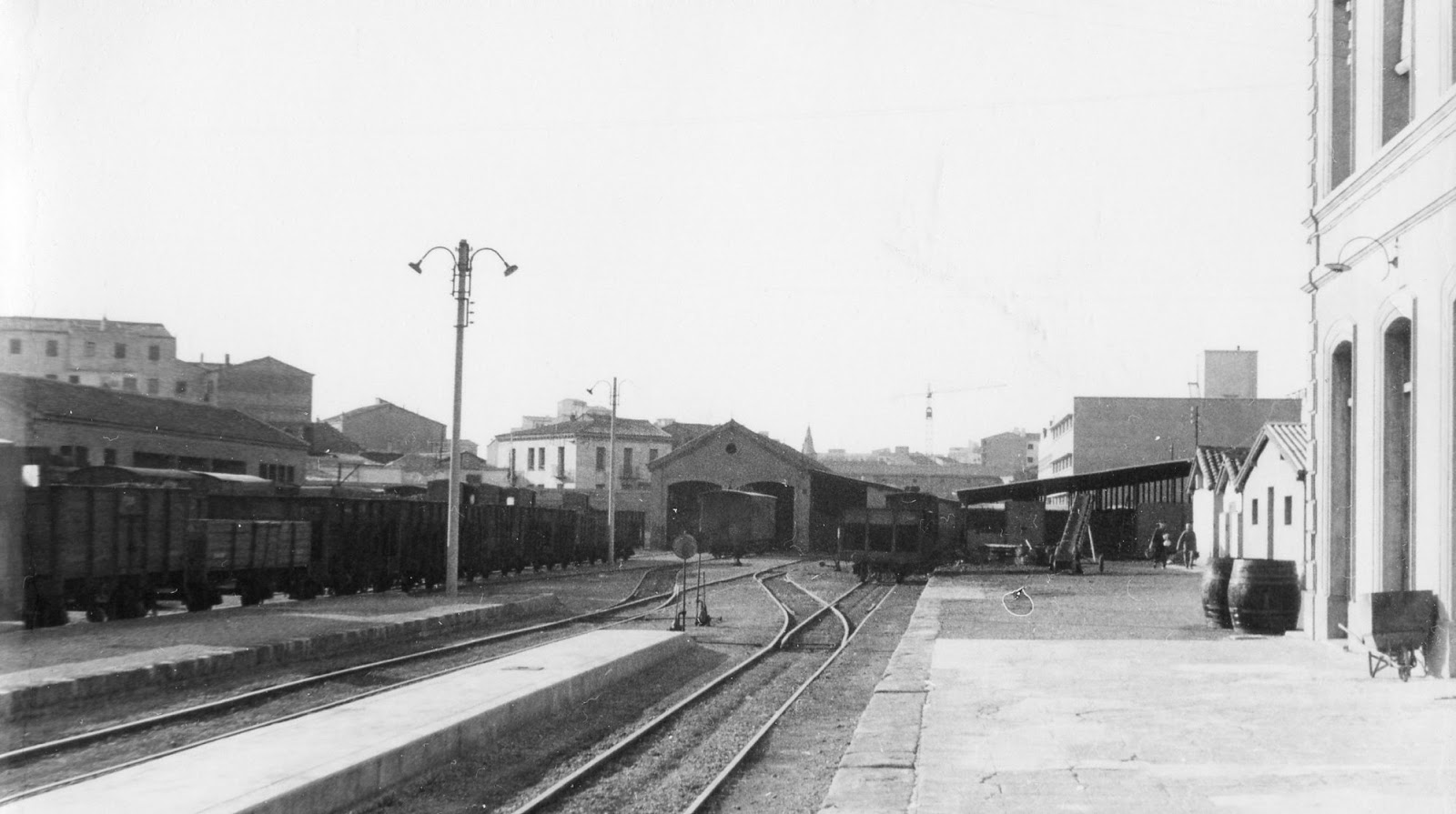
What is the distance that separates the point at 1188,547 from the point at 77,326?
45.5m

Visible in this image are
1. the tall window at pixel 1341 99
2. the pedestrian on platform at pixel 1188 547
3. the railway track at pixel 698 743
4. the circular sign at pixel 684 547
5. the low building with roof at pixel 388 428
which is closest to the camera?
the railway track at pixel 698 743

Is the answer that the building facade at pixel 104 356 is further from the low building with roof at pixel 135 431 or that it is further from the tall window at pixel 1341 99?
the tall window at pixel 1341 99

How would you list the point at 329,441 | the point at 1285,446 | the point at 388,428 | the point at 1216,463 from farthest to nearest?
the point at 388,428 → the point at 329,441 → the point at 1216,463 → the point at 1285,446

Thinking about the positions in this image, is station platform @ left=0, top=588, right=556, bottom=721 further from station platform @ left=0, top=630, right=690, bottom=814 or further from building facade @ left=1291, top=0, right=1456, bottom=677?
building facade @ left=1291, top=0, right=1456, bottom=677

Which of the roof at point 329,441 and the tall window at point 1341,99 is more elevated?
the tall window at point 1341,99

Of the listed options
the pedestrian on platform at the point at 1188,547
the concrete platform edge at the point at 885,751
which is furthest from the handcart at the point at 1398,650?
the pedestrian on platform at the point at 1188,547

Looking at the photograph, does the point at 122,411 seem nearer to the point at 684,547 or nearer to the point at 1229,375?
the point at 684,547

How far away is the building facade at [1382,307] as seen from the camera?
11.5 meters

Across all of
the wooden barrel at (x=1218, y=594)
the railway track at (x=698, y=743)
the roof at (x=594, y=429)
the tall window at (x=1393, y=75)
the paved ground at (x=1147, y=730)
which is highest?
the tall window at (x=1393, y=75)

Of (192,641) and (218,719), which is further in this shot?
(192,641)

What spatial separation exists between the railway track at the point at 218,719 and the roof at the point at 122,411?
70.3ft

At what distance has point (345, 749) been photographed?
8.38 metres

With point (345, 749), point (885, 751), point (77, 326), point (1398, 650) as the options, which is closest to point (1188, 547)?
point (1398, 650)

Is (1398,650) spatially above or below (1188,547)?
above
